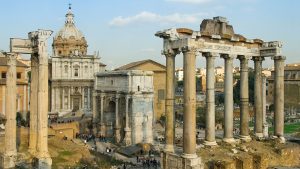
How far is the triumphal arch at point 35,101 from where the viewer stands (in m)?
20.8

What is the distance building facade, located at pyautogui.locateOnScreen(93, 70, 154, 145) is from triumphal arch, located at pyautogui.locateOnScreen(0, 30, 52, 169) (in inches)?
648

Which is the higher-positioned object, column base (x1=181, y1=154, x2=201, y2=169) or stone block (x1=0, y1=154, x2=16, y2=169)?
column base (x1=181, y1=154, x2=201, y2=169)

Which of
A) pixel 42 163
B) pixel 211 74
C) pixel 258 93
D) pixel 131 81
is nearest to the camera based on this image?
pixel 211 74

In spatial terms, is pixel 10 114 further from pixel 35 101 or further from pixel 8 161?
pixel 8 161

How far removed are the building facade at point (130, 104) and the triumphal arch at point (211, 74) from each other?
1696cm

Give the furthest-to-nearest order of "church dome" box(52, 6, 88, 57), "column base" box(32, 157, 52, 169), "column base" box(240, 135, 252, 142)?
"church dome" box(52, 6, 88, 57)
"column base" box(240, 135, 252, 142)
"column base" box(32, 157, 52, 169)

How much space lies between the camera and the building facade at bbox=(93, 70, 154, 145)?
125 ft

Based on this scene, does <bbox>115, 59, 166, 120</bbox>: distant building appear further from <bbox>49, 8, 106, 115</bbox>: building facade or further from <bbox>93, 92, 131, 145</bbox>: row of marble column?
<bbox>93, 92, 131, 145</bbox>: row of marble column

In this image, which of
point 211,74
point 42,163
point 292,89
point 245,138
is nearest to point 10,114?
point 42,163

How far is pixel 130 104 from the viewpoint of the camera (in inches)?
1510

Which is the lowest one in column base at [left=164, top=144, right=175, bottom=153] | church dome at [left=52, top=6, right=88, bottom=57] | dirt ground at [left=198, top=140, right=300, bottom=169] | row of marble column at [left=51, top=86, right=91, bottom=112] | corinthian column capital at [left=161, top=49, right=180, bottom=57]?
dirt ground at [left=198, top=140, right=300, bottom=169]

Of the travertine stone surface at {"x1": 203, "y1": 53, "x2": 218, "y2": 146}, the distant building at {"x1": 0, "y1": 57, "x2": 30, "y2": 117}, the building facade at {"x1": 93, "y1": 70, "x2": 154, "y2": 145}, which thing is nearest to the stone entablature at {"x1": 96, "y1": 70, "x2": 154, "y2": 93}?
the building facade at {"x1": 93, "y1": 70, "x2": 154, "y2": 145}

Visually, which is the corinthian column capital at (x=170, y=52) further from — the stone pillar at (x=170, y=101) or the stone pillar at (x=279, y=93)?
the stone pillar at (x=279, y=93)

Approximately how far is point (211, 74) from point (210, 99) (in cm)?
128
